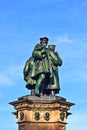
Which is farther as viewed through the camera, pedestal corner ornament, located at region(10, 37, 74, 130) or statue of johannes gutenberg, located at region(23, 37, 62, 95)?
statue of johannes gutenberg, located at region(23, 37, 62, 95)

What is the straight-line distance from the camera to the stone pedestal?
133ft

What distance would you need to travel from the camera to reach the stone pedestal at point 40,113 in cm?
4056

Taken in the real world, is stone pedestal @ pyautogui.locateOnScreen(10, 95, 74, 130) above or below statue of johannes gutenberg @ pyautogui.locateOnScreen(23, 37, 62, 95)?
below

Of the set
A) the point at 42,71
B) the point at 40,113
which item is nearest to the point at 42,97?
the point at 40,113

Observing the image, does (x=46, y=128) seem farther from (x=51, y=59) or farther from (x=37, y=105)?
(x=51, y=59)

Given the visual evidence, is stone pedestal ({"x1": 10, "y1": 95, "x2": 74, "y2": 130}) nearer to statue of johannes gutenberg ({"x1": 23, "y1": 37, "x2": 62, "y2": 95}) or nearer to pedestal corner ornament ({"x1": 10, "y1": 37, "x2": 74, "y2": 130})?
pedestal corner ornament ({"x1": 10, "y1": 37, "x2": 74, "y2": 130})

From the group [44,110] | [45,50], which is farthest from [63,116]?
[45,50]

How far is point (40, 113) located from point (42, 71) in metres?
2.52

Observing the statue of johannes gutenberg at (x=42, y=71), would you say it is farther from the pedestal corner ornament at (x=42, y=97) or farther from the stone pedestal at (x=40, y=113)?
the stone pedestal at (x=40, y=113)

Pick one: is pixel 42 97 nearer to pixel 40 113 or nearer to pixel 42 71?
pixel 40 113

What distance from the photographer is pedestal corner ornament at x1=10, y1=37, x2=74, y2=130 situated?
4062 centimetres

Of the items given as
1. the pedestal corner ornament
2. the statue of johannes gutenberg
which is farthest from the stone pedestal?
the statue of johannes gutenberg

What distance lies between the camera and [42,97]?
41.1m

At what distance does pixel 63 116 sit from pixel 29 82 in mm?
2781
